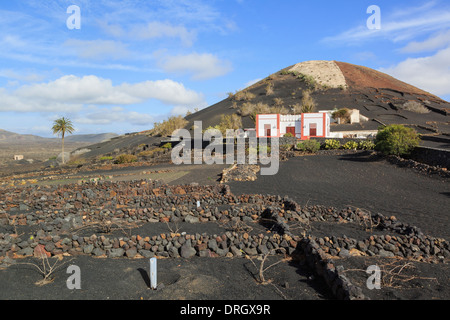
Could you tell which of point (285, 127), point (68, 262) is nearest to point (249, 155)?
point (285, 127)

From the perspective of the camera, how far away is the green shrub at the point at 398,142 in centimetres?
1856

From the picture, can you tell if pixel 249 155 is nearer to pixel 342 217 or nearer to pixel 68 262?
pixel 342 217

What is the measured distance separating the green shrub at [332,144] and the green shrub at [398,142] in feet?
18.8

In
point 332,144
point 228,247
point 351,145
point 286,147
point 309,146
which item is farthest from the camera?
point 286,147

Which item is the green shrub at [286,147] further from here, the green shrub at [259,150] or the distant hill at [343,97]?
the distant hill at [343,97]

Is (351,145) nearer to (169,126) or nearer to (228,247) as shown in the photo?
(228,247)

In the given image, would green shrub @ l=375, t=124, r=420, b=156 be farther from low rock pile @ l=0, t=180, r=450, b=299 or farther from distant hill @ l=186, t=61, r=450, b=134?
distant hill @ l=186, t=61, r=450, b=134

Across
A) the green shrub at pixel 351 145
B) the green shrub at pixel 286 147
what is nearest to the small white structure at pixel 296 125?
the green shrub at pixel 286 147

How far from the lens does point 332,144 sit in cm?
2530

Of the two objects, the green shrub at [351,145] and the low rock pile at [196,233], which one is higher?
the green shrub at [351,145]

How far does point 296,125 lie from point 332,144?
26.1 ft

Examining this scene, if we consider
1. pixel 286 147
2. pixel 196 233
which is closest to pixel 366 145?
pixel 286 147
